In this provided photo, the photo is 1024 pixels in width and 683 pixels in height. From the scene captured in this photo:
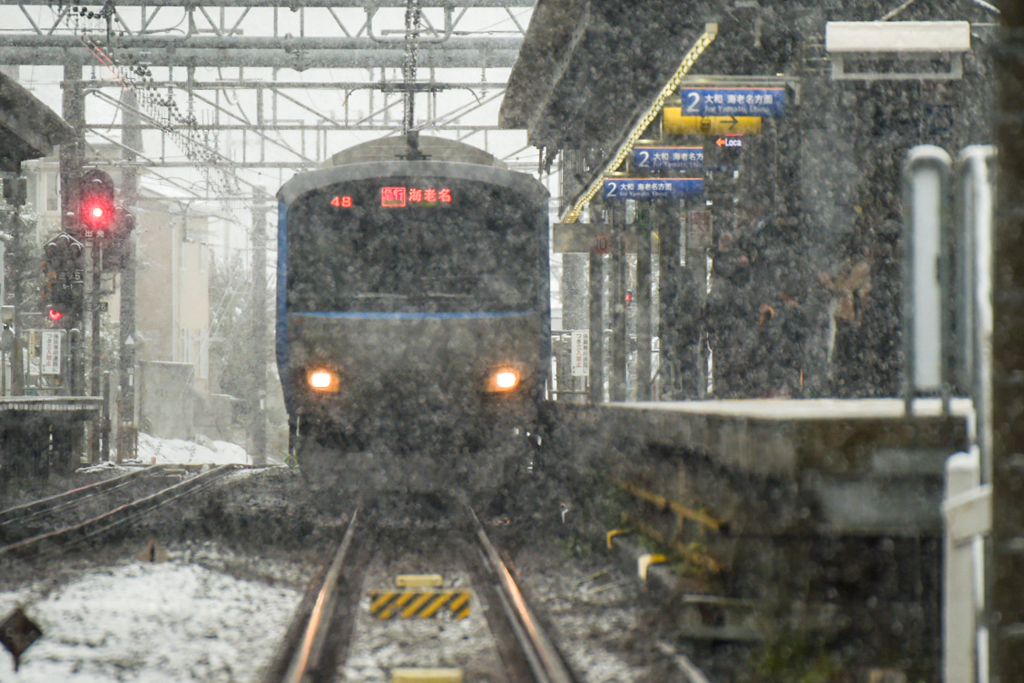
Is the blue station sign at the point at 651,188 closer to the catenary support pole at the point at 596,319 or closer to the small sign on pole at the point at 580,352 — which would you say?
the catenary support pole at the point at 596,319

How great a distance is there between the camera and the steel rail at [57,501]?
957 cm

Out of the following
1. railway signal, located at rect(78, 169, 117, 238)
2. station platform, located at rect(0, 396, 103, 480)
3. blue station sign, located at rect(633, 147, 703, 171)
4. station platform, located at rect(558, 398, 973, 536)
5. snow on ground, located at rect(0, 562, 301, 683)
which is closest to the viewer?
station platform, located at rect(558, 398, 973, 536)

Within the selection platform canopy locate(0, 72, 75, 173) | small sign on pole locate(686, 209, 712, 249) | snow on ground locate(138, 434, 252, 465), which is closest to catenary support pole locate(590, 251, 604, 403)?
small sign on pole locate(686, 209, 712, 249)

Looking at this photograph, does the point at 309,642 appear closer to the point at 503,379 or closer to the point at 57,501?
the point at 503,379

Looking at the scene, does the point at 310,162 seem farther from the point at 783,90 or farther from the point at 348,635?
the point at 348,635

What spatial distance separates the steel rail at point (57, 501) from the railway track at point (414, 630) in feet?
13.4

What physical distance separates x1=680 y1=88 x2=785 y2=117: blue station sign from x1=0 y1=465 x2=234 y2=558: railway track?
215 inches

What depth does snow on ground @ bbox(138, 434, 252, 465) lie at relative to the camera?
3089 centimetres

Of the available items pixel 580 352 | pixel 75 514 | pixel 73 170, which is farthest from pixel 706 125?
pixel 73 170

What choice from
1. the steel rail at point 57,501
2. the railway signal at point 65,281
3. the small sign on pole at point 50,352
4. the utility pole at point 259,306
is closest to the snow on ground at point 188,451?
the utility pole at point 259,306

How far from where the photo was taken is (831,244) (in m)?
8.61

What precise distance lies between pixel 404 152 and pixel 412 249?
1.30m

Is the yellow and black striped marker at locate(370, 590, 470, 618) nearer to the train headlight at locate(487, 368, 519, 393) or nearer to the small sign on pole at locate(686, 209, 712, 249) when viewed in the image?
the train headlight at locate(487, 368, 519, 393)

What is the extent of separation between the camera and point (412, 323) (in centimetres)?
896
